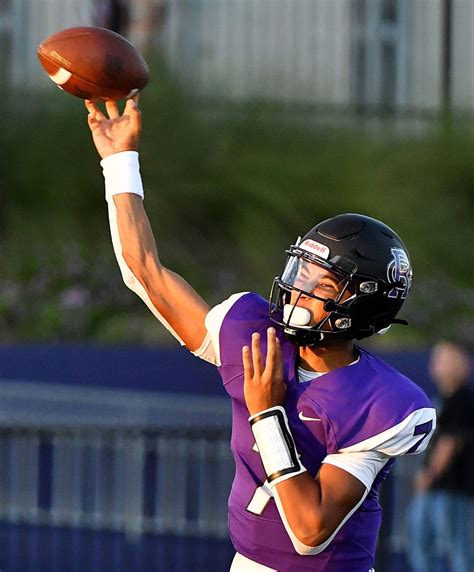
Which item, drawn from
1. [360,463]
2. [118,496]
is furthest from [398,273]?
[118,496]

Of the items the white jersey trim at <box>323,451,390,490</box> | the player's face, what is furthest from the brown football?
the white jersey trim at <box>323,451,390,490</box>

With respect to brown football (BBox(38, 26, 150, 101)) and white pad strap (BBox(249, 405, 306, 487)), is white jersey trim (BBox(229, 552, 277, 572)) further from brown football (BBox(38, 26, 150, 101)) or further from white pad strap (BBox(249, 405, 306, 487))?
brown football (BBox(38, 26, 150, 101))

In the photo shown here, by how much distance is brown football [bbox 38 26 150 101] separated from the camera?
156 inches

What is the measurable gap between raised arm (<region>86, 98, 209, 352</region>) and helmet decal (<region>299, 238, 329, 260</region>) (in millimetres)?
356

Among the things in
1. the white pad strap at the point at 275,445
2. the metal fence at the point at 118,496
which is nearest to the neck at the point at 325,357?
the white pad strap at the point at 275,445

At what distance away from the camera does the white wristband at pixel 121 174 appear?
3.70 meters

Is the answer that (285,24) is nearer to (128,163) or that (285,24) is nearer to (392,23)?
(392,23)

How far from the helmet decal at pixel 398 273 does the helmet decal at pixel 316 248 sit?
0.62 feet

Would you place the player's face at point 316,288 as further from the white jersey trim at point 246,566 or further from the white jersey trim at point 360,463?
the white jersey trim at point 246,566

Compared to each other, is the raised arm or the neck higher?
the raised arm

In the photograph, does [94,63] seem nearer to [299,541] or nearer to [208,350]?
[208,350]

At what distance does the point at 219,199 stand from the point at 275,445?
9847mm

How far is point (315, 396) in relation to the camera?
3279 millimetres

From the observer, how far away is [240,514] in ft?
11.0
